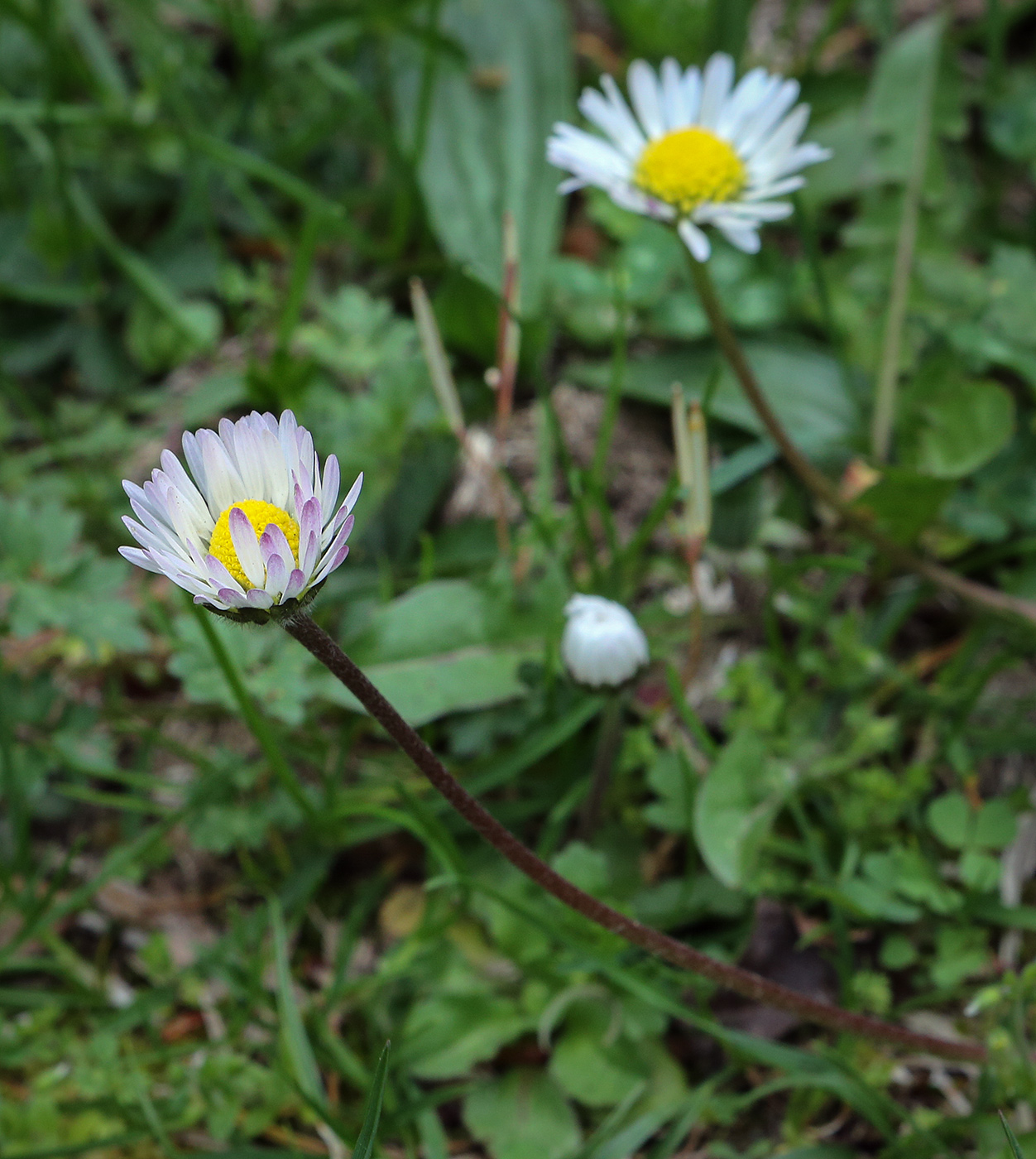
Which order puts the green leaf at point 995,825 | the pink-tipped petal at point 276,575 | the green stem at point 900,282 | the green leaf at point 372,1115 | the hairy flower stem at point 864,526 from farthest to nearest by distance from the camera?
the green stem at point 900,282
the hairy flower stem at point 864,526
the green leaf at point 995,825
the green leaf at point 372,1115
the pink-tipped petal at point 276,575

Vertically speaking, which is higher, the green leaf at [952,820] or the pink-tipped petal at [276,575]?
the pink-tipped petal at [276,575]

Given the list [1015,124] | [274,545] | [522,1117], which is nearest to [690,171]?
[1015,124]

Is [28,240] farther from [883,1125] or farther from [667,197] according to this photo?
[883,1125]

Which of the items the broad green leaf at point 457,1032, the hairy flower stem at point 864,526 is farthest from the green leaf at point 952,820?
the broad green leaf at point 457,1032

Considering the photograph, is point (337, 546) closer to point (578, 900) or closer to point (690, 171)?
point (578, 900)

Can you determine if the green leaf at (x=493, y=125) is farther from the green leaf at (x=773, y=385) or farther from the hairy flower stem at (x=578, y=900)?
the hairy flower stem at (x=578, y=900)

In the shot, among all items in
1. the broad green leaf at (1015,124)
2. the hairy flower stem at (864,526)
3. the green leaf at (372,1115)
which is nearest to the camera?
the green leaf at (372,1115)
